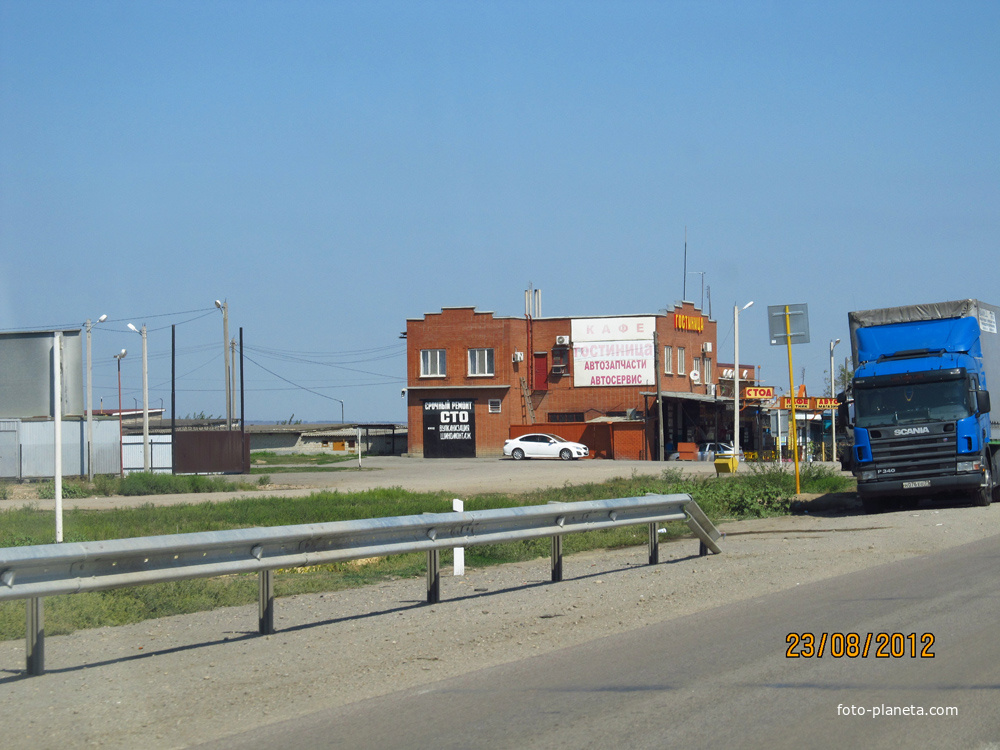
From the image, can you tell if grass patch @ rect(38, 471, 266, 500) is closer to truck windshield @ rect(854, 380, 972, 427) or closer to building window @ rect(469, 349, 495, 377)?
truck windshield @ rect(854, 380, 972, 427)

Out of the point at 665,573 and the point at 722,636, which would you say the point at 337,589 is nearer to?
the point at 665,573

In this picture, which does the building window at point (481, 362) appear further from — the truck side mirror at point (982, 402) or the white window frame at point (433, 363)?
the truck side mirror at point (982, 402)

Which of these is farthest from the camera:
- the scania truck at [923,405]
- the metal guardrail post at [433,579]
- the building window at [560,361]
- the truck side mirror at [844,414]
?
the building window at [560,361]

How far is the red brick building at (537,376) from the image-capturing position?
63375mm

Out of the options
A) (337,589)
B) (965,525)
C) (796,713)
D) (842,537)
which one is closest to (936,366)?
(965,525)

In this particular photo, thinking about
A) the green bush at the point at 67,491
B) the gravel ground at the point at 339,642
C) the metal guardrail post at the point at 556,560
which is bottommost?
the green bush at the point at 67,491

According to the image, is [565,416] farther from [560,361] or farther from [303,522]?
[303,522]

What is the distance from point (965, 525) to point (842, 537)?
9.28 ft

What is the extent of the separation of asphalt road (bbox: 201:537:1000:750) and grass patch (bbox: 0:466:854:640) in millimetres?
3227

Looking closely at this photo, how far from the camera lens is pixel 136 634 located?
8.64 m

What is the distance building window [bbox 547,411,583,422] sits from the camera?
64.2 metres

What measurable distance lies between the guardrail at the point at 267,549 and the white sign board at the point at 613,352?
168ft

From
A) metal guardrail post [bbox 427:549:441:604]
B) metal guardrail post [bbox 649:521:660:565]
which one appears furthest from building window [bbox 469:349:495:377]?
metal guardrail post [bbox 427:549:441:604]
